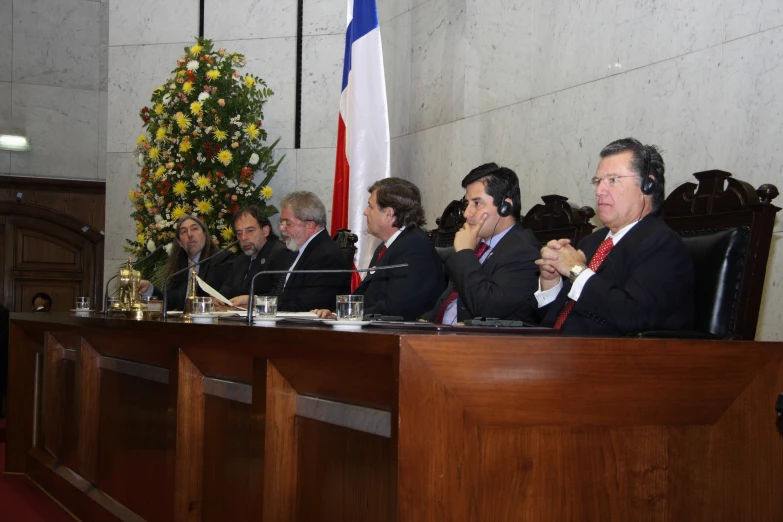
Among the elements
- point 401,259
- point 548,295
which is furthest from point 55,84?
point 548,295

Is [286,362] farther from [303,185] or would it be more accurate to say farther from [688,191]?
[303,185]

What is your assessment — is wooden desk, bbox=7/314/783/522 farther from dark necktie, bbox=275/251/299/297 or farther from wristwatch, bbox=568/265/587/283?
dark necktie, bbox=275/251/299/297

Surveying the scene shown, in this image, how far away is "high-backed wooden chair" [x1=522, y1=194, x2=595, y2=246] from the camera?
133 inches

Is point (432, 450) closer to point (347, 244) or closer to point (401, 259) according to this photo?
point (401, 259)

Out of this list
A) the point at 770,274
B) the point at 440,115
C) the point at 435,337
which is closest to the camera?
the point at 435,337

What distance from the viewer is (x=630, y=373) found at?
171cm

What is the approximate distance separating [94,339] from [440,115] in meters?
2.64

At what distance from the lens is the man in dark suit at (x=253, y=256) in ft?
15.6

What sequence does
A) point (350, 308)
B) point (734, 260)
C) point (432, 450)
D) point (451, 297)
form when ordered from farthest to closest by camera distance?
1. point (451, 297)
2. point (734, 260)
3. point (350, 308)
4. point (432, 450)

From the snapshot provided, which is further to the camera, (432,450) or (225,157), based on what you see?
(225,157)

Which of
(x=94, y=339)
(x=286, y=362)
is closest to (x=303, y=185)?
(x=94, y=339)

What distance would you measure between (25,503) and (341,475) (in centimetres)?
243

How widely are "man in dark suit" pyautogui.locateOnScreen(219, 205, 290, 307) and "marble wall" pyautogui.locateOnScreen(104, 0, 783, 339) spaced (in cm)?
95

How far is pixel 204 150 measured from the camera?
5.70 meters
